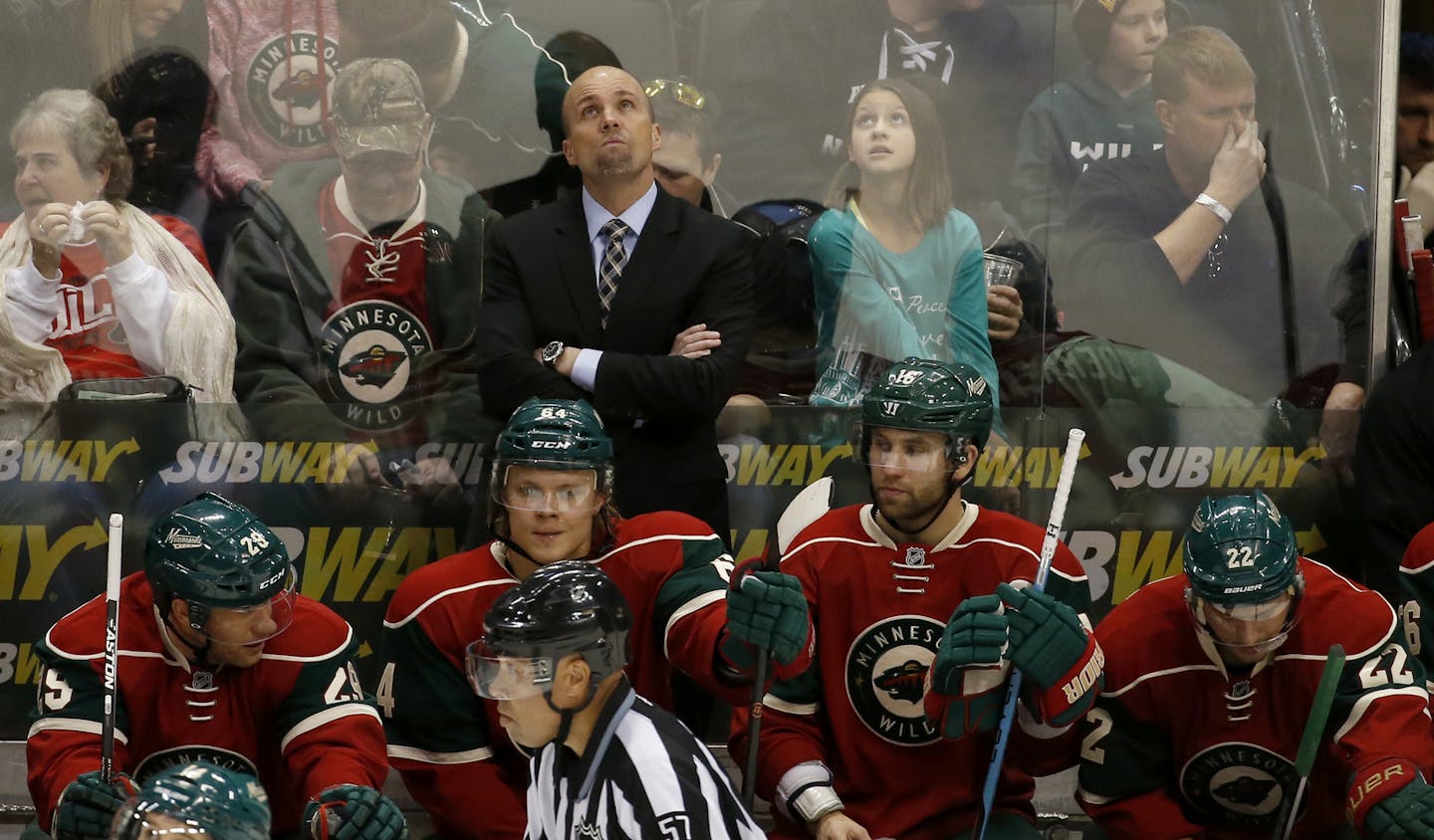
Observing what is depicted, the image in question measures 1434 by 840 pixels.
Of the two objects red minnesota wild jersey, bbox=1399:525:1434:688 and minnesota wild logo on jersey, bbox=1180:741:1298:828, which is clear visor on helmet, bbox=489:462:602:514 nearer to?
minnesota wild logo on jersey, bbox=1180:741:1298:828

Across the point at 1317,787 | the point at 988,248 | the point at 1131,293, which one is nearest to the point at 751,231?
the point at 988,248

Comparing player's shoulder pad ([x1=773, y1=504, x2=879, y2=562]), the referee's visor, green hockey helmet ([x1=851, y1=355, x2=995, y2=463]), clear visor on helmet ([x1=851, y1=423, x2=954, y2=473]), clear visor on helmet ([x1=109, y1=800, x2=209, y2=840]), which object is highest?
green hockey helmet ([x1=851, y1=355, x2=995, y2=463])

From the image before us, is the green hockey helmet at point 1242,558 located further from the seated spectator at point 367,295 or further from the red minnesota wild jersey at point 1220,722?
the seated spectator at point 367,295

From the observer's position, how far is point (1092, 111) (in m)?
5.46

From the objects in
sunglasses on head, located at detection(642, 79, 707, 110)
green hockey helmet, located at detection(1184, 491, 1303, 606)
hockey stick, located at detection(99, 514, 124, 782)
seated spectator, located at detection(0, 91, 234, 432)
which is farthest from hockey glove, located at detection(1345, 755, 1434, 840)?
seated spectator, located at detection(0, 91, 234, 432)

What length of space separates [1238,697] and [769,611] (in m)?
1.10

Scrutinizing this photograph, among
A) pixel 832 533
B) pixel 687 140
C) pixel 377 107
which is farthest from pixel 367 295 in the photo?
pixel 832 533

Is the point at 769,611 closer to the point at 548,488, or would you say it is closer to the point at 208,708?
the point at 548,488

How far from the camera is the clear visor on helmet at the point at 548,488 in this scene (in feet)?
13.6

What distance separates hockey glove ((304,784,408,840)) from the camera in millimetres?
3611

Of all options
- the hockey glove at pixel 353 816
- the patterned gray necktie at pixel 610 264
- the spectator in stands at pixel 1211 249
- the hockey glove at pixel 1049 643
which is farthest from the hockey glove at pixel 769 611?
the spectator in stands at pixel 1211 249


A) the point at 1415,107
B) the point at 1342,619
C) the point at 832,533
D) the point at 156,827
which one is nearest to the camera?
the point at 156,827

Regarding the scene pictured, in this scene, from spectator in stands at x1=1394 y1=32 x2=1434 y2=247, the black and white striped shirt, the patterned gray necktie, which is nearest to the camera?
the black and white striped shirt

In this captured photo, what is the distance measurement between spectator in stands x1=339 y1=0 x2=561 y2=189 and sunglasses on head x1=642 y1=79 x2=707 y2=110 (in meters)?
0.31
